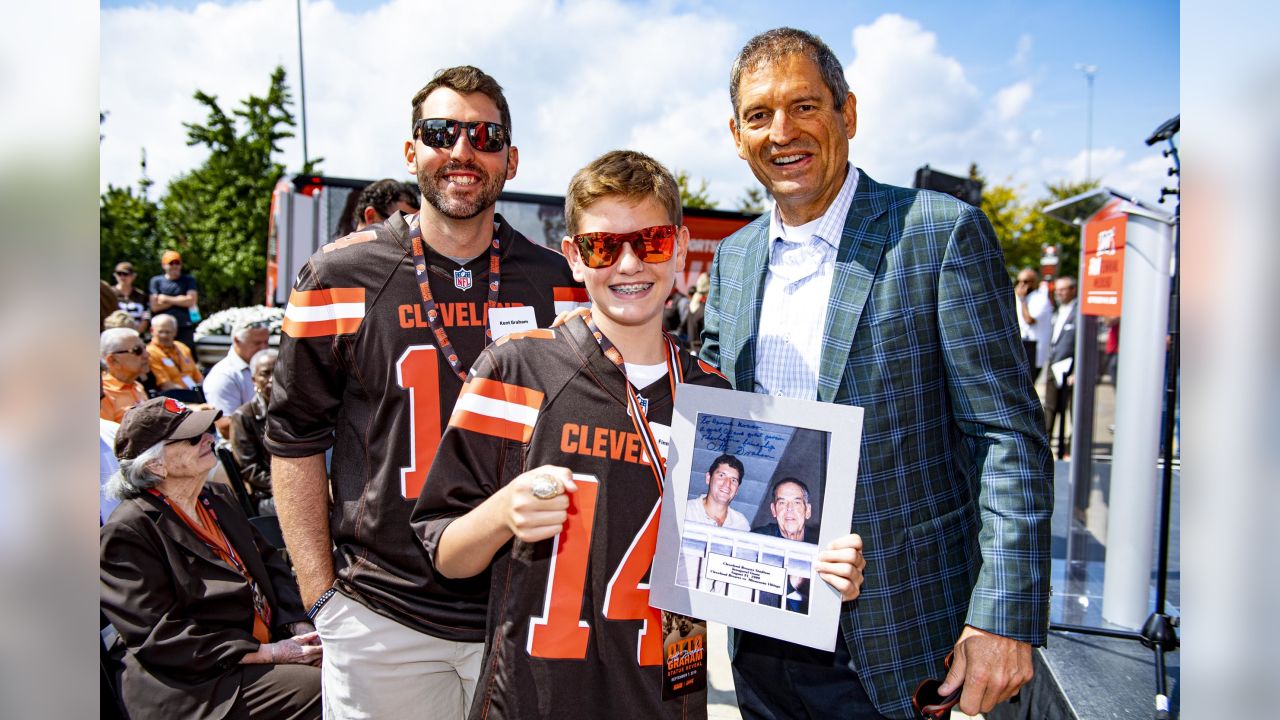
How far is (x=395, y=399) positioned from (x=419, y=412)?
0.25 ft

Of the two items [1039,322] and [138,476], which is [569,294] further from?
[1039,322]

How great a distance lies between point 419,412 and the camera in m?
2.09

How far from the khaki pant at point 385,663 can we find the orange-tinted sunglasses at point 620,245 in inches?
44.2

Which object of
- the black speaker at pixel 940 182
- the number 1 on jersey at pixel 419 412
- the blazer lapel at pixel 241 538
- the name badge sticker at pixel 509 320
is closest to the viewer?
the number 1 on jersey at pixel 419 412

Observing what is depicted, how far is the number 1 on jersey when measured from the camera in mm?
2070

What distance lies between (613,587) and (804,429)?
511mm

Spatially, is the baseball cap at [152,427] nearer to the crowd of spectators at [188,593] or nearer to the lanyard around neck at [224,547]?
the crowd of spectators at [188,593]

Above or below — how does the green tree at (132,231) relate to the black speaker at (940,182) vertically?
above

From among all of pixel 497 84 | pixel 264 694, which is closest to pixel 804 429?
pixel 497 84

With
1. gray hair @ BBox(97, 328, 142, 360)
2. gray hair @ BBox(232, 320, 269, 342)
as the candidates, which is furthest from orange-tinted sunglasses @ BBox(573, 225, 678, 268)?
gray hair @ BBox(232, 320, 269, 342)

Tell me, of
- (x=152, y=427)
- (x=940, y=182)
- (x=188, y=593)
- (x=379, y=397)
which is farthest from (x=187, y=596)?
(x=940, y=182)

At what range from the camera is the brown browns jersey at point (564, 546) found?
1591 mm

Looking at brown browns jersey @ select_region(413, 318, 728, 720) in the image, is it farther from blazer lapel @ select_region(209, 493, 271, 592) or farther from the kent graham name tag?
blazer lapel @ select_region(209, 493, 271, 592)

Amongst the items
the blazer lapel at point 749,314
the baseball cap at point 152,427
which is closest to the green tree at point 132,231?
the baseball cap at point 152,427
